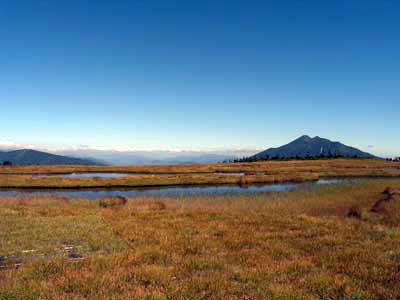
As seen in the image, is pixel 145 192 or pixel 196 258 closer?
pixel 196 258

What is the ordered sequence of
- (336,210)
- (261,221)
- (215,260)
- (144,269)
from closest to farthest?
(144,269)
(215,260)
(261,221)
(336,210)

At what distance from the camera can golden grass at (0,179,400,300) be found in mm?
7934

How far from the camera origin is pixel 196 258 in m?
10.9

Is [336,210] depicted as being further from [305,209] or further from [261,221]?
[261,221]

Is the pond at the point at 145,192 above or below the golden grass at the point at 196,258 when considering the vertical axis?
below

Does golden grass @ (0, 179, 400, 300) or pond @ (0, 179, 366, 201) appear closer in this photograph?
golden grass @ (0, 179, 400, 300)

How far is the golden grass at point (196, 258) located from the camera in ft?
26.0

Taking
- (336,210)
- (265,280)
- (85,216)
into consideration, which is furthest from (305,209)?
(265,280)

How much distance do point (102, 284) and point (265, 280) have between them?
4.55 metres

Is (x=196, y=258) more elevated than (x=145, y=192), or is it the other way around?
(x=196, y=258)

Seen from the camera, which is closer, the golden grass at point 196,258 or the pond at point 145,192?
the golden grass at point 196,258

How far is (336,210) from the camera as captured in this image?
1125 inches

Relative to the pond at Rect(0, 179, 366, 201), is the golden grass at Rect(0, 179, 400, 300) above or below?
above

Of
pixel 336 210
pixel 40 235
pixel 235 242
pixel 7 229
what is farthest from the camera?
pixel 336 210
